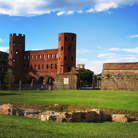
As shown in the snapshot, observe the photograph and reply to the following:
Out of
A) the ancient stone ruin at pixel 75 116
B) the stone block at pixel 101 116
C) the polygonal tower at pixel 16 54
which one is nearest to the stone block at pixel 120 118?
the ancient stone ruin at pixel 75 116

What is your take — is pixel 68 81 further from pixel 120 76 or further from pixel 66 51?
pixel 120 76

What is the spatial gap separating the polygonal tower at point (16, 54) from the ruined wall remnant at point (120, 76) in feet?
97.5

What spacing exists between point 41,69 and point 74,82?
17284 mm

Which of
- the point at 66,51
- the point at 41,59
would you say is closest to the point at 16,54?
the point at 41,59

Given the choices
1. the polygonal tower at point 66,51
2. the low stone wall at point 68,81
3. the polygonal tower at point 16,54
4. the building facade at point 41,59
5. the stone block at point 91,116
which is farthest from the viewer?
the polygonal tower at point 16,54

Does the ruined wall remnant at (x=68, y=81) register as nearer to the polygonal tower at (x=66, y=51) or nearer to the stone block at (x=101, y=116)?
the polygonal tower at (x=66, y=51)

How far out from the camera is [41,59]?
6375 cm

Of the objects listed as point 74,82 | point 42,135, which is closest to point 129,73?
point 74,82

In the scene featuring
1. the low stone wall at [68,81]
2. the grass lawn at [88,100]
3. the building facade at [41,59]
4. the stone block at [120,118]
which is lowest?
the stone block at [120,118]

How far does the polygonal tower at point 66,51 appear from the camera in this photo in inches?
2157

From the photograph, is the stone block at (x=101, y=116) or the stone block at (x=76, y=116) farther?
the stone block at (x=101, y=116)

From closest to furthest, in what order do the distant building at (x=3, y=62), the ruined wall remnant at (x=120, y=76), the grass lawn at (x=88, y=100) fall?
the grass lawn at (x=88, y=100), the ruined wall remnant at (x=120, y=76), the distant building at (x=3, y=62)

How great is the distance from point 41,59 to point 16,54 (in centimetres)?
746

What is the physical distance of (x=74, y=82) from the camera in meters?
48.5
